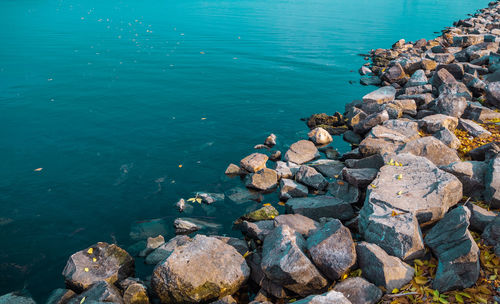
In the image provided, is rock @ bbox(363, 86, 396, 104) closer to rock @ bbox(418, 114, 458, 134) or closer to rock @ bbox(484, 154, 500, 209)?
rock @ bbox(418, 114, 458, 134)

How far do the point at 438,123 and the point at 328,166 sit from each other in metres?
4.81

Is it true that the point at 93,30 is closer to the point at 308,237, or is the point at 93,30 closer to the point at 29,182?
the point at 29,182

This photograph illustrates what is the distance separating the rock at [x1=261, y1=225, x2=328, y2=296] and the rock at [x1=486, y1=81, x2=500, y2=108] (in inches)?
530

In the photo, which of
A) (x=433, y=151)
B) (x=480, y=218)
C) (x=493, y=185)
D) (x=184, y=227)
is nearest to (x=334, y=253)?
(x=480, y=218)

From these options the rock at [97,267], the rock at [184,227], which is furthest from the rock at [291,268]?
the rock at [97,267]

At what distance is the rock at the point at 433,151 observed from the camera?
36.5 feet

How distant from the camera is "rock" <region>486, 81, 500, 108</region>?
51.4 feet

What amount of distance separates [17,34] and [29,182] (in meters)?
34.1

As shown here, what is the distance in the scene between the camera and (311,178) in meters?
12.6

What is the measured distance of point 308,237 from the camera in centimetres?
855

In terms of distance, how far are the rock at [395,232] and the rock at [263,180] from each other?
4.80 m

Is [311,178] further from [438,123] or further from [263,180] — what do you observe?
[438,123]

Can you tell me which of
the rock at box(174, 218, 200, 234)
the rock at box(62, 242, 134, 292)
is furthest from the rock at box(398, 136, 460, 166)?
the rock at box(62, 242, 134, 292)

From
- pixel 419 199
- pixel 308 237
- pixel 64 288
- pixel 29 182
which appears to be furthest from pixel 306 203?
pixel 29 182
